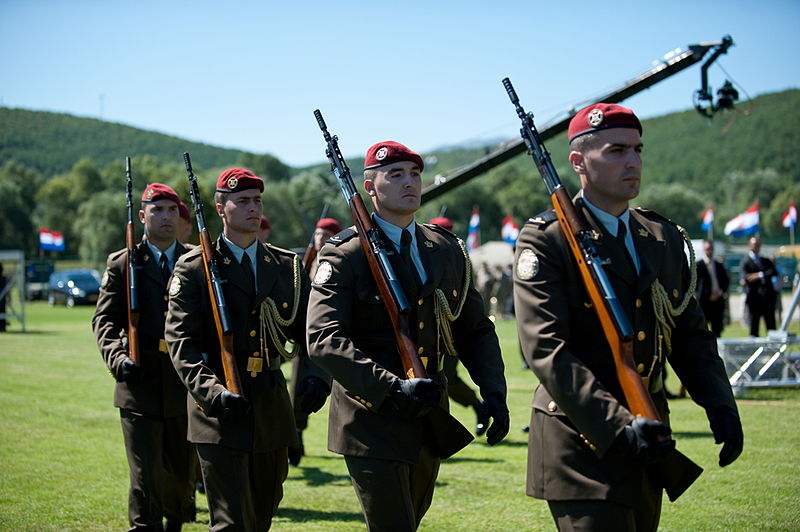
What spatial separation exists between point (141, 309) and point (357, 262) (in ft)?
9.50

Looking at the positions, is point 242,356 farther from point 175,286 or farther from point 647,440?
point 647,440

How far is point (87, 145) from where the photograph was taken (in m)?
163

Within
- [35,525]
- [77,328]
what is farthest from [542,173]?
[77,328]

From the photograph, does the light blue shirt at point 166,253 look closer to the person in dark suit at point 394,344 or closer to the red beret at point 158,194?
the red beret at point 158,194

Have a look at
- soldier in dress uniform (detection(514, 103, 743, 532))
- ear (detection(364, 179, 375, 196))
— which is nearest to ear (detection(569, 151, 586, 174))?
soldier in dress uniform (detection(514, 103, 743, 532))

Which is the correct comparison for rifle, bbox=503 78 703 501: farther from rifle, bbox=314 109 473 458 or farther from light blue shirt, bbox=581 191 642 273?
rifle, bbox=314 109 473 458

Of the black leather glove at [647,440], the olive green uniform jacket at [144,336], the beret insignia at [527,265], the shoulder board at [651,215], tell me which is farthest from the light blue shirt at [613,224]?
the olive green uniform jacket at [144,336]

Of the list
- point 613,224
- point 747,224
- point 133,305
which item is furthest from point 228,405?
point 747,224

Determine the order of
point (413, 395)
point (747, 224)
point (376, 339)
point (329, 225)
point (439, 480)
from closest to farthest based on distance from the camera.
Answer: point (413, 395), point (376, 339), point (439, 480), point (329, 225), point (747, 224)

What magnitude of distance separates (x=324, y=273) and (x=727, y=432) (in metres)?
2.10

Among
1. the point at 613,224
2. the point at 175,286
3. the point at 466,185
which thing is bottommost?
the point at 175,286

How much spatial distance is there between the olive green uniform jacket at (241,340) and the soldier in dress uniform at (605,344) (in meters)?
2.02

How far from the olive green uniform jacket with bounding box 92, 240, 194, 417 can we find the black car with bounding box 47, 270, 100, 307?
1610 inches

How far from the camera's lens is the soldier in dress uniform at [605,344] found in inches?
149
